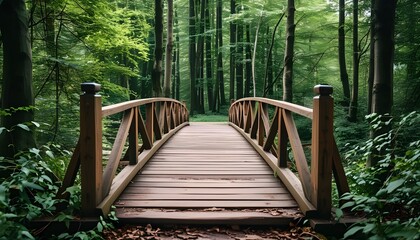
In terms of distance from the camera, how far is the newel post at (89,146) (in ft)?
9.26

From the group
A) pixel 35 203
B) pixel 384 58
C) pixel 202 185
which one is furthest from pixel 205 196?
pixel 384 58

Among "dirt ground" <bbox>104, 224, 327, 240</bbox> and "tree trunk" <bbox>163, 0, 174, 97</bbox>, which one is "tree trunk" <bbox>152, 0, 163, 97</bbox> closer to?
"tree trunk" <bbox>163, 0, 174, 97</bbox>

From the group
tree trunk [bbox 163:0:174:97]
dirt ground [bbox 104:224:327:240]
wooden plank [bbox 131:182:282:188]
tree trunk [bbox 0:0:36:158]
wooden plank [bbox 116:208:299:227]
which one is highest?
tree trunk [bbox 163:0:174:97]

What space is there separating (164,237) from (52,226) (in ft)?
3.02

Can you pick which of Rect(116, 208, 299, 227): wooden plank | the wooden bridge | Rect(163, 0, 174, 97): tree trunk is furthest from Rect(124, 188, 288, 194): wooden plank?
Rect(163, 0, 174, 97): tree trunk

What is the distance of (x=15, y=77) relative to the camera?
12.3 feet

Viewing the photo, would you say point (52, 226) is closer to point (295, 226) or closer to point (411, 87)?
point (295, 226)

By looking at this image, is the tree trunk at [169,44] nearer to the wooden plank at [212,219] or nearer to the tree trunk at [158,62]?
the tree trunk at [158,62]

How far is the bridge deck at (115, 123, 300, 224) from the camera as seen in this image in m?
3.07

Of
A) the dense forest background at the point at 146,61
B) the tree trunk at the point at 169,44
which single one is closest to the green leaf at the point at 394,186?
the dense forest background at the point at 146,61

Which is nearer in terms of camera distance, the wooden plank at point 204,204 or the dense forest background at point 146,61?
the wooden plank at point 204,204

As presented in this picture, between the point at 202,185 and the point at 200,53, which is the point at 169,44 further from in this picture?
the point at 200,53

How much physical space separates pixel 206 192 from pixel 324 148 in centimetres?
149

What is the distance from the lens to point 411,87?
878 cm
